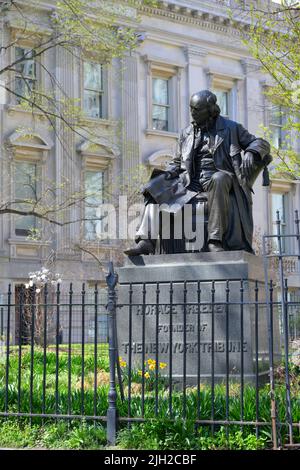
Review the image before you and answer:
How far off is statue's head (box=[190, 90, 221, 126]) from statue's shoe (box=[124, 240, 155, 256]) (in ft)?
5.75

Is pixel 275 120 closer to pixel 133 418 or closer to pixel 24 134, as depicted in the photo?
pixel 24 134

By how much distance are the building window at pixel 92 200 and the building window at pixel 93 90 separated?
89.6 inches

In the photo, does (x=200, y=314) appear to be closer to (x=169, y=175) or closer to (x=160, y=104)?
(x=169, y=175)

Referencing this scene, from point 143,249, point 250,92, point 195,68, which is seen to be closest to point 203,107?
point 143,249

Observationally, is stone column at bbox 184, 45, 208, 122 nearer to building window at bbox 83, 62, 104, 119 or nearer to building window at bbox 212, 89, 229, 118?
building window at bbox 212, 89, 229, 118

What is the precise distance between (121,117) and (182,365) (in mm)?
21181

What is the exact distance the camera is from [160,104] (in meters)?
30.9

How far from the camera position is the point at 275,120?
34000 mm

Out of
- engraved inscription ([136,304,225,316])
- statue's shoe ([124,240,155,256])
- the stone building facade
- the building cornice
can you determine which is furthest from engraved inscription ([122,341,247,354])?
the building cornice


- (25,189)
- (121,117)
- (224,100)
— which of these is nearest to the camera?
(25,189)

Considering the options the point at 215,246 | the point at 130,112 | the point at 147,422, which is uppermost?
the point at 130,112

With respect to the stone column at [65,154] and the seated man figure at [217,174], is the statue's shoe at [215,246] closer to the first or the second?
the seated man figure at [217,174]
